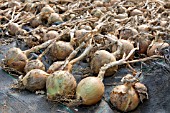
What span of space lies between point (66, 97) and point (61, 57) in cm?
52

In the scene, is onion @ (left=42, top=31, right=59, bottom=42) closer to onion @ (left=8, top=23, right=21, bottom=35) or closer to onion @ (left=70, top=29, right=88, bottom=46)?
onion @ (left=70, top=29, right=88, bottom=46)

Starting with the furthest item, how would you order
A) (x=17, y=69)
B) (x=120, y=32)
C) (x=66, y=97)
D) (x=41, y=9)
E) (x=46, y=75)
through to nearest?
1. (x=41, y=9)
2. (x=120, y=32)
3. (x=17, y=69)
4. (x=46, y=75)
5. (x=66, y=97)

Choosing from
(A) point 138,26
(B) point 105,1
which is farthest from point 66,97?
(B) point 105,1

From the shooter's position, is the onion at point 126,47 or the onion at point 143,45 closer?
the onion at point 126,47

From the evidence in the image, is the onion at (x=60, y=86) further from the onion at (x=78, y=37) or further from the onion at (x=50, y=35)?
the onion at (x=50, y=35)

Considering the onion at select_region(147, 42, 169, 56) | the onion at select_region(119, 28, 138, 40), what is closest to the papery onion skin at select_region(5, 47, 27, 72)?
the onion at select_region(119, 28, 138, 40)

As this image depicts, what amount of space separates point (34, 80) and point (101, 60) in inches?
18.7

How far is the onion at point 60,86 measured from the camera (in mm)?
1742

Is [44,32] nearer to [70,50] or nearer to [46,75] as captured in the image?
[70,50]

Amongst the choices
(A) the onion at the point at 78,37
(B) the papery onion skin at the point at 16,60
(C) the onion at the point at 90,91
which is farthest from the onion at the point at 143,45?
(B) the papery onion skin at the point at 16,60

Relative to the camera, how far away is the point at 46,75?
192 centimetres

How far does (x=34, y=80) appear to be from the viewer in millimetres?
1885

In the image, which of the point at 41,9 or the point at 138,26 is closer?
the point at 138,26

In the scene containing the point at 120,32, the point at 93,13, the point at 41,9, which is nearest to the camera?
the point at 120,32
